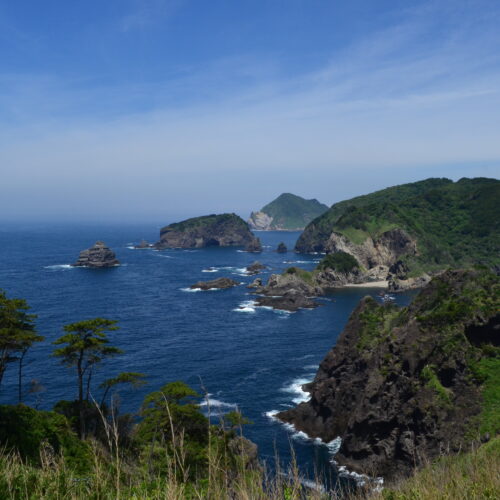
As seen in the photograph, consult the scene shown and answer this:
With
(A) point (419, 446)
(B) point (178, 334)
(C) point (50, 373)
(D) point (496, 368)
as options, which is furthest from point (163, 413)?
(B) point (178, 334)

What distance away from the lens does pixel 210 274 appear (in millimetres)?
194750

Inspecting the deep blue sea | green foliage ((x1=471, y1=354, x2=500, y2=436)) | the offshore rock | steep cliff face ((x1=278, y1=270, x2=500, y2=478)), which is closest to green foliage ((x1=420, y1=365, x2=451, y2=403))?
steep cliff face ((x1=278, y1=270, x2=500, y2=478))

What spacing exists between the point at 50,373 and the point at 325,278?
118 metres

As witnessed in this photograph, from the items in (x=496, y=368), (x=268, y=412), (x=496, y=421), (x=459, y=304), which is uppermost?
(x=459, y=304)

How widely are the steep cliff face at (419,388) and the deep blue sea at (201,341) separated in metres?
5.54

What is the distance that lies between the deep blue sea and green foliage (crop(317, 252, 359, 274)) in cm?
1499

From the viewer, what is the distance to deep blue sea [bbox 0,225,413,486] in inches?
2815

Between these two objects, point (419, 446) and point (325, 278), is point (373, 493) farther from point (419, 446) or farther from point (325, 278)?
point (325, 278)

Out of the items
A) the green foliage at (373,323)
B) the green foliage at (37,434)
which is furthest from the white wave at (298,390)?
the green foliage at (37,434)

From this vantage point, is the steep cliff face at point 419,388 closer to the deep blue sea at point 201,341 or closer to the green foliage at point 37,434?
the deep blue sea at point 201,341

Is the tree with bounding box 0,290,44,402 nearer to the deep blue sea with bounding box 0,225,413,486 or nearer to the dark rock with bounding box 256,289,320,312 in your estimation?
the deep blue sea with bounding box 0,225,413,486

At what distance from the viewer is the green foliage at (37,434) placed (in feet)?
115

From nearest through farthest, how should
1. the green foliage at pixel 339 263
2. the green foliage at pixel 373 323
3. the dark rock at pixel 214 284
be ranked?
the green foliage at pixel 373 323, the dark rock at pixel 214 284, the green foliage at pixel 339 263

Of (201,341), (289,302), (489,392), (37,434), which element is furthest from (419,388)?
(289,302)
